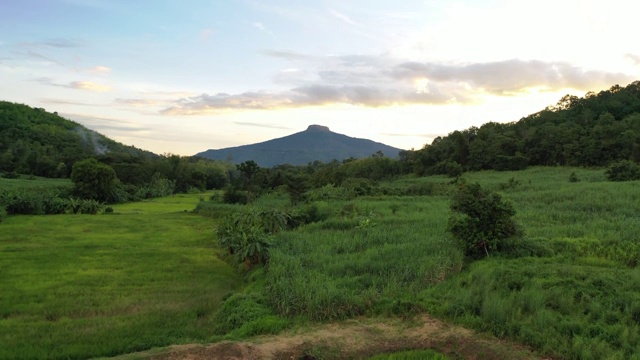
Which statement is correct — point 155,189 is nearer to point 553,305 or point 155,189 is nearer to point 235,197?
point 235,197

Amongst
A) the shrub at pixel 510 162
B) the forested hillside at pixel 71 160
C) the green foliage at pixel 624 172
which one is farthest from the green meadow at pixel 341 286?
the shrub at pixel 510 162

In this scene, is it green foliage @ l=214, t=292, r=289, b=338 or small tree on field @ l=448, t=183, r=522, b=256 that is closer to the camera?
green foliage @ l=214, t=292, r=289, b=338

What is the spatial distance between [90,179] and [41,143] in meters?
53.1

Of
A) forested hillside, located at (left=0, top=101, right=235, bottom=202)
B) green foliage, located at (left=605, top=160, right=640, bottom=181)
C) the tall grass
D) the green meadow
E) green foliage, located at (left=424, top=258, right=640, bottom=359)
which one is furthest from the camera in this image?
forested hillside, located at (left=0, top=101, right=235, bottom=202)

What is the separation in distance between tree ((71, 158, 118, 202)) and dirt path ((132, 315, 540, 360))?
42.8m

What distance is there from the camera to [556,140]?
5466 cm

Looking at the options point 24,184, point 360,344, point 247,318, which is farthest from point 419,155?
point 360,344

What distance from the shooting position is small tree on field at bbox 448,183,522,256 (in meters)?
13.2

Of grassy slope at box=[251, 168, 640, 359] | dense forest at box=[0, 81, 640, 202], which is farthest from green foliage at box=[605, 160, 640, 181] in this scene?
grassy slope at box=[251, 168, 640, 359]

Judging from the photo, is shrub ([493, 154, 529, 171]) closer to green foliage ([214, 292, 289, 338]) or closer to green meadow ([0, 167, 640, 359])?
green meadow ([0, 167, 640, 359])

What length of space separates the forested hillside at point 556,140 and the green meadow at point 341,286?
32.8 m

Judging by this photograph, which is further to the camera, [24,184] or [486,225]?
[24,184]

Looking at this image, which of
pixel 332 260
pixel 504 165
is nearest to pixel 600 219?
pixel 332 260

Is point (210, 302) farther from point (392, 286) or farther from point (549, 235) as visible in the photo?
point (549, 235)
